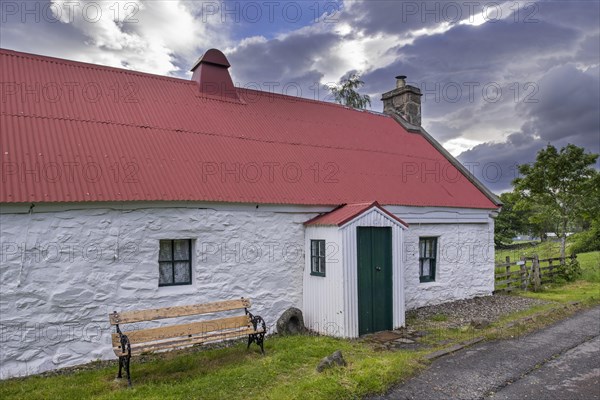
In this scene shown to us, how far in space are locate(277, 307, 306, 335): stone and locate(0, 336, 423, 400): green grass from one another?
4.40ft

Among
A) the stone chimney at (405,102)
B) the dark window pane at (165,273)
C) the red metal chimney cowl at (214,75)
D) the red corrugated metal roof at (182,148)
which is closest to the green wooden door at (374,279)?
the red corrugated metal roof at (182,148)

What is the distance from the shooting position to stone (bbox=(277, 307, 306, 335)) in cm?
909

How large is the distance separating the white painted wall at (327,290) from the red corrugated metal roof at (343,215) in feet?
0.38

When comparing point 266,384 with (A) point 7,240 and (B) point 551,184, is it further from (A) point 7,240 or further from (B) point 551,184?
(B) point 551,184

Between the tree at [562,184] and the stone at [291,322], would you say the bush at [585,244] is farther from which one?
the stone at [291,322]

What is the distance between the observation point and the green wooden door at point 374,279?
897 centimetres

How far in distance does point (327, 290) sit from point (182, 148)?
4522mm

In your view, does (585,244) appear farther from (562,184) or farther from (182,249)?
(182,249)

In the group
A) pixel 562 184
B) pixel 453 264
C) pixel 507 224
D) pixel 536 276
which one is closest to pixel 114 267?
pixel 453 264

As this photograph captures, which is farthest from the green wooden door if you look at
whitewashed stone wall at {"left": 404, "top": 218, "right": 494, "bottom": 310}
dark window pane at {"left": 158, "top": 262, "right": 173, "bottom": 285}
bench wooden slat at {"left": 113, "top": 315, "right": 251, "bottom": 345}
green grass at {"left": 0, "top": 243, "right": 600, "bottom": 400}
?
dark window pane at {"left": 158, "top": 262, "right": 173, "bottom": 285}

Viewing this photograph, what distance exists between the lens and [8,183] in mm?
6887

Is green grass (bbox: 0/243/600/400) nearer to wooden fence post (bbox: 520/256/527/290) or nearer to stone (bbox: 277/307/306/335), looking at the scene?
stone (bbox: 277/307/306/335)

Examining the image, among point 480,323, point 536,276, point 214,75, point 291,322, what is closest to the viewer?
point 291,322

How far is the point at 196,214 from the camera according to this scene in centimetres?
848
